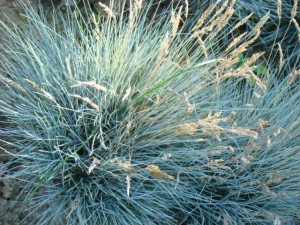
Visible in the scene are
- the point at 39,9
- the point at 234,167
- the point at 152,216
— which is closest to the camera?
the point at 152,216

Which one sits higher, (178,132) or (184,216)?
(178,132)

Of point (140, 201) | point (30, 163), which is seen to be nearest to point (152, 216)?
point (140, 201)

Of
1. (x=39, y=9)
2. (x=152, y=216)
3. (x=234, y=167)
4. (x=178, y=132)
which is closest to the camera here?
(x=178, y=132)

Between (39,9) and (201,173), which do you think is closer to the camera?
(201,173)

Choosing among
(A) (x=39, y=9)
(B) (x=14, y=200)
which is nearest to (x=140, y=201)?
(B) (x=14, y=200)

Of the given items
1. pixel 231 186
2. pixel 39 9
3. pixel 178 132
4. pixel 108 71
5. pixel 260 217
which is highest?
pixel 39 9

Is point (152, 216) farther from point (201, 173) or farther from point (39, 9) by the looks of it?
point (39, 9)

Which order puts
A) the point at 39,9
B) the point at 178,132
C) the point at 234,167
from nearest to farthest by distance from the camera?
the point at 178,132, the point at 234,167, the point at 39,9

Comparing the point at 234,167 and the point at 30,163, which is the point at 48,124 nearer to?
A: the point at 30,163

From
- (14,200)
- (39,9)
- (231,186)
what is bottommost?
(231,186)
